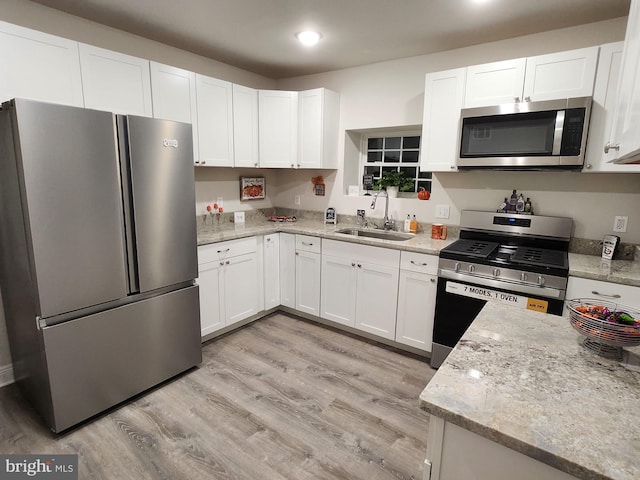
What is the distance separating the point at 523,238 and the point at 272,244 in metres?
2.19

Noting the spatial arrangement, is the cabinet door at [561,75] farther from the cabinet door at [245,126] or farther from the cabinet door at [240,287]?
the cabinet door at [240,287]

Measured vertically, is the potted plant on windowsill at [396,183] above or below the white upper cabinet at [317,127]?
below

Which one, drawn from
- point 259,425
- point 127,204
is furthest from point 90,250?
point 259,425

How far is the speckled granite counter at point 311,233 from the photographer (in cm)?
275

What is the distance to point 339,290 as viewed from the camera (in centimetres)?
322

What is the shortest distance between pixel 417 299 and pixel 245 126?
2283 millimetres

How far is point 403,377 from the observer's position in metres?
2.60

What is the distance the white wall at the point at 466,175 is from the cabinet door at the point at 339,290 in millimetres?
743

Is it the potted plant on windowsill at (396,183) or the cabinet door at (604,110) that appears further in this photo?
the potted plant on windowsill at (396,183)

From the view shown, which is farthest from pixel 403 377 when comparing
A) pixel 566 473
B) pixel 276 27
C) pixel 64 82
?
pixel 64 82

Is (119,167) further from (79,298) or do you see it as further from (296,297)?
(296,297)

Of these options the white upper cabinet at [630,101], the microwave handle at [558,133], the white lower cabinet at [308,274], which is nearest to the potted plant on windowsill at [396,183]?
the white lower cabinet at [308,274]

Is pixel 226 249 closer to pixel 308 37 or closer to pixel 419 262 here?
pixel 419 262

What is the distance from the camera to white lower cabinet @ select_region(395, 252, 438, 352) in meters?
2.67
